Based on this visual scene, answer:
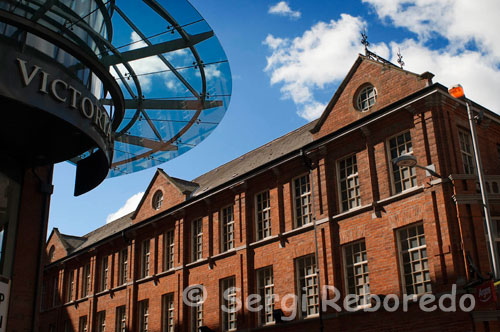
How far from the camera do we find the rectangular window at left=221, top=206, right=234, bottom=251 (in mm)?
26234

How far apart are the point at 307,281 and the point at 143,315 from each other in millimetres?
12161

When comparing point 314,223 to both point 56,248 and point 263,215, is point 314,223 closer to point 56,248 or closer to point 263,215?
point 263,215

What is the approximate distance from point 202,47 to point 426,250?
31.0 feet

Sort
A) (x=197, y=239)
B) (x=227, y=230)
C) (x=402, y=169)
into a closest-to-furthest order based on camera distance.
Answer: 1. (x=402, y=169)
2. (x=227, y=230)
3. (x=197, y=239)

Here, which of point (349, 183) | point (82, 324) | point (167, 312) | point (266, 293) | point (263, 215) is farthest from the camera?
point (82, 324)

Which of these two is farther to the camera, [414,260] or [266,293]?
[266,293]

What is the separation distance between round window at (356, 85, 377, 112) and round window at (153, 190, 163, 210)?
14.1 metres

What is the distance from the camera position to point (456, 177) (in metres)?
17.6

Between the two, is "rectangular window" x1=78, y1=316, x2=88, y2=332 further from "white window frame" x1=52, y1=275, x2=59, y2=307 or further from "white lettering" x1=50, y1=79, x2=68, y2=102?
"white lettering" x1=50, y1=79, x2=68, y2=102

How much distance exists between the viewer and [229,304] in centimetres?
2492

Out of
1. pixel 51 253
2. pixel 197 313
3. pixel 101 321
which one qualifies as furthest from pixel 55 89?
pixel 51 253

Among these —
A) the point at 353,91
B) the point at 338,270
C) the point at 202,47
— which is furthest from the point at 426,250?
the point at 202,47

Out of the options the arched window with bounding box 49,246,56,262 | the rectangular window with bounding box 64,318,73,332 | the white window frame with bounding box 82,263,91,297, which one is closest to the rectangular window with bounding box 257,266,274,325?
the white window frame with bounding box 82,263,91,297

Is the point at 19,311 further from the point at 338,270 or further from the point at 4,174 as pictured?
the point at 338,270
